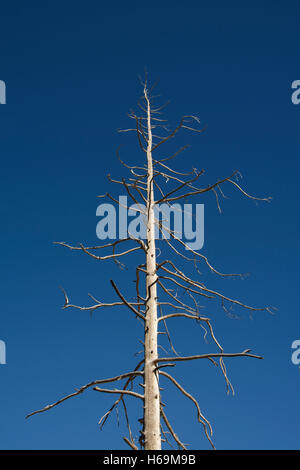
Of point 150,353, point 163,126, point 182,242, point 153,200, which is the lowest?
point 150,353

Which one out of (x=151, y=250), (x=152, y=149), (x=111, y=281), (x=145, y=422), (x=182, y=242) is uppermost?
(x=152, y=149)

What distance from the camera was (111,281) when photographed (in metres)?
3.20

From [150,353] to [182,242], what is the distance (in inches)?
77.3

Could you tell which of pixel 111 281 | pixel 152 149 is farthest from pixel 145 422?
pixel 152 149

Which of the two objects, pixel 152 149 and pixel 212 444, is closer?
pixel 212 444

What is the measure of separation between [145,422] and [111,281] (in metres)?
1.43
